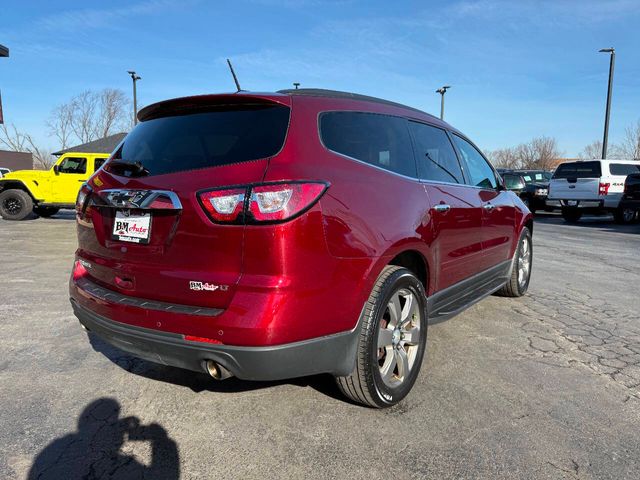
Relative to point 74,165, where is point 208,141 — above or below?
below

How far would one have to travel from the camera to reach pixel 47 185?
13953 millimetres

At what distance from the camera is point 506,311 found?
4.88 m

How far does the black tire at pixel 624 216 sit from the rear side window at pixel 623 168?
1.21 m

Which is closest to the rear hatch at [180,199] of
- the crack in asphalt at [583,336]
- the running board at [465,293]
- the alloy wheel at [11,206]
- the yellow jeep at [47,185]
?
the running board at [465,293]

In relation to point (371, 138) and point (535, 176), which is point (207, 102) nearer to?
point (371, 138)

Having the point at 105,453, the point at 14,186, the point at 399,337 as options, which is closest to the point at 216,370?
the point at 105,453

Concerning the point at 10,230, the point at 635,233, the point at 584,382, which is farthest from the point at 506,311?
the point at 10,230

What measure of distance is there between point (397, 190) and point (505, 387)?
1.47 meters

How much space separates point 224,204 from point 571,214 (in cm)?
1682

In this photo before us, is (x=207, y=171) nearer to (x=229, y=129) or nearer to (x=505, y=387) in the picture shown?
(x=229, y=129)

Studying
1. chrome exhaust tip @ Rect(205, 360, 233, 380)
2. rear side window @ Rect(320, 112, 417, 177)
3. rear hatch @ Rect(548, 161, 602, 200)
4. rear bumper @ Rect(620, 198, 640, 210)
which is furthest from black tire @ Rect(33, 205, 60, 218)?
rear bumper @ Rect(620, 198, 640, 210)

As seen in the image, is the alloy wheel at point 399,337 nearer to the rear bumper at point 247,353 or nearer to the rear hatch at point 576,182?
the rear bumper at point 247,353

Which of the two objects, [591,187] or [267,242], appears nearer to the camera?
[267,242]

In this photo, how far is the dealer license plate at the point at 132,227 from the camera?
2.43 m
